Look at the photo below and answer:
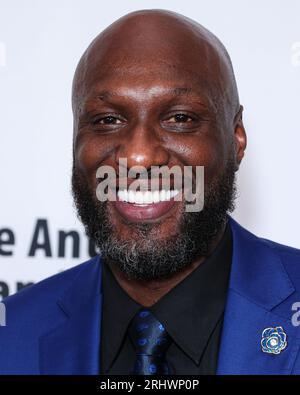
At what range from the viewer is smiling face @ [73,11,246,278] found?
1.24 meters

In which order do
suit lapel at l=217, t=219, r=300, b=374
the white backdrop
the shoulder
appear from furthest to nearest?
the white backdrop → the shoulder → suit lapel at l=217, t=219, r=300, b=374

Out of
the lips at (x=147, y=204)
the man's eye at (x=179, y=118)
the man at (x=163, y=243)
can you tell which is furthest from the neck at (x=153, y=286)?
the man's eye at (x=179, y=118)

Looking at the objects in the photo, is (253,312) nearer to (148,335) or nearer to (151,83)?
(148,335)

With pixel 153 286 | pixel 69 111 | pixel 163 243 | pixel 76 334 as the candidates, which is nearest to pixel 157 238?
pixel 163 243

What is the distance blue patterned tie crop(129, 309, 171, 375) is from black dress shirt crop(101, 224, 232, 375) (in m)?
0.01

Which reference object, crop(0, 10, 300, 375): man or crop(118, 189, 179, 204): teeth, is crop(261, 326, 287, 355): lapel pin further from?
crop(118, 189, 179, 204): teeth

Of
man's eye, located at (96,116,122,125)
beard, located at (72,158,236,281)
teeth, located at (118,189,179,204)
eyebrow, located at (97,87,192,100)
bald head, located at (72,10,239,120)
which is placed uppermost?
bald head, located at (72,10,239,120)

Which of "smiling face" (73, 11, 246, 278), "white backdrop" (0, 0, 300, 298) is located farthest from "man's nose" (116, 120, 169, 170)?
"white backdrop" (0, 0, 300, 298)
